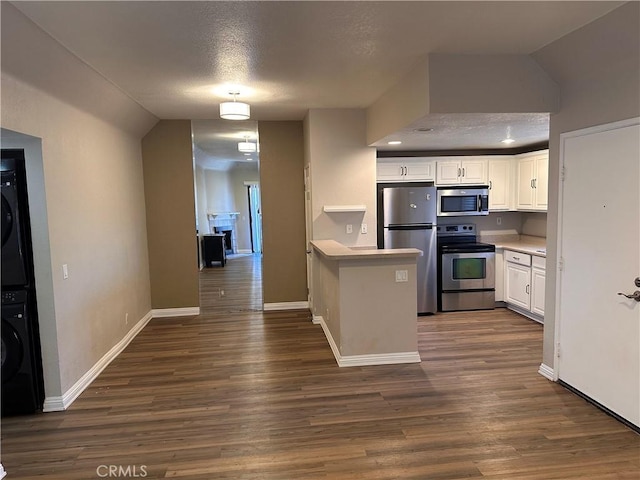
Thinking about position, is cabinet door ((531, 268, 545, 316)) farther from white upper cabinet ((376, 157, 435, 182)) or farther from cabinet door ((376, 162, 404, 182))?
cabinet door ((376, 162, 404, 182))

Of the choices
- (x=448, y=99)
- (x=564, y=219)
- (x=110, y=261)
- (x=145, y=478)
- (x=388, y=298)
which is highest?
(x=448, y=99)

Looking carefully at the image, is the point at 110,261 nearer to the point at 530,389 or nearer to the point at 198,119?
the point at 198,119

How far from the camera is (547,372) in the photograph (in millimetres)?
3598

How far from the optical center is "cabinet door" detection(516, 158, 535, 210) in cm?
567

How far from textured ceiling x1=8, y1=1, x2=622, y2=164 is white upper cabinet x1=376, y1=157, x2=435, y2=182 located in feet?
5.39

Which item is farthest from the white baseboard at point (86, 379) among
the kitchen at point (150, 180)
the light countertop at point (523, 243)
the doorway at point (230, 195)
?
the light countertop at point (523, 243)

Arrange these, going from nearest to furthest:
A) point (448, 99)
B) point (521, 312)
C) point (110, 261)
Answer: point (448, 99)
point (110, 261)
point (521, 312)

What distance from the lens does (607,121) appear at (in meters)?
2.89

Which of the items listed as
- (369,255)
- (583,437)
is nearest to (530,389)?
(583,437)

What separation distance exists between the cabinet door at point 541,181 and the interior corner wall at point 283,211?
10.2ft

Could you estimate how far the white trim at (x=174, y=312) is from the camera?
588 cm

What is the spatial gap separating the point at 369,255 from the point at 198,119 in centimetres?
331

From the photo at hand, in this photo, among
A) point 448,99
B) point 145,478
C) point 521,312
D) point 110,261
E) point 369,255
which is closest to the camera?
point 145,478

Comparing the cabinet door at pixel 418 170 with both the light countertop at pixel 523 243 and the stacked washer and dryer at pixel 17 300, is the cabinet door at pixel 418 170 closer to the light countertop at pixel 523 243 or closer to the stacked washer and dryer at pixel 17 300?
the light countertop at pixel 523 243
